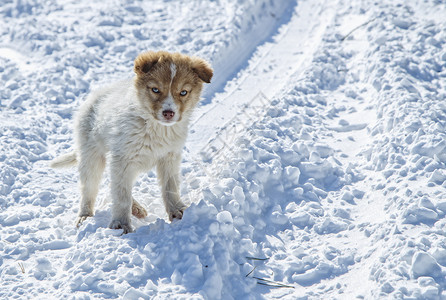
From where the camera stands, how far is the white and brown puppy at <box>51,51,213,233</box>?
4.89m

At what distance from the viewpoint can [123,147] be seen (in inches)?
195

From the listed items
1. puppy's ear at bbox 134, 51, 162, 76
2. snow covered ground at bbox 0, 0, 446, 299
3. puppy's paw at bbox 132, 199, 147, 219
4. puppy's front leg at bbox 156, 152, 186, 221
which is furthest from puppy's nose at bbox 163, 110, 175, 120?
puppy's paw at bbox 132, 199, 147, 219

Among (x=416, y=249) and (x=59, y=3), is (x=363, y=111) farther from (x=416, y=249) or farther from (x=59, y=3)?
(x=59, y=3)

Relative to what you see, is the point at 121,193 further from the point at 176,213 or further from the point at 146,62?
the point at 146,62

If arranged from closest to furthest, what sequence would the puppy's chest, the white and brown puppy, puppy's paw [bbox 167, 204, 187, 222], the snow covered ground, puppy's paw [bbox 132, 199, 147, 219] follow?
the snow covered ground → the white and brown puppy → the puppy's chest → puppy's paw [bbox 167, 204, 187, 222] → puppy's paw [bbox 132, 199, 147, 219]

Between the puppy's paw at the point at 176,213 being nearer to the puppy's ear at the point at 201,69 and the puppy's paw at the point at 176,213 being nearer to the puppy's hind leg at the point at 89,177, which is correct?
the puppy's hind leg at the point at 89,177

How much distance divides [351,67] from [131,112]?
4.31 metres

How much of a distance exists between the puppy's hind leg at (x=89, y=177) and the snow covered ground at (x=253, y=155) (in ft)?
0.74

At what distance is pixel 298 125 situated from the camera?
6672mm

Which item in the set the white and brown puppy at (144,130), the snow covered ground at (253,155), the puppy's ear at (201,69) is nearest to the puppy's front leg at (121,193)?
the white and brown puppy at (144,130)

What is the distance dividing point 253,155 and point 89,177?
1749 mm

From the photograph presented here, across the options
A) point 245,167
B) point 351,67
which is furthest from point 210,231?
point 351,67

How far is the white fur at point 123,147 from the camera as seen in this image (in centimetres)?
499

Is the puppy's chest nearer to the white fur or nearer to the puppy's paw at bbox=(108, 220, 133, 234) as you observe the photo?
the white fur
